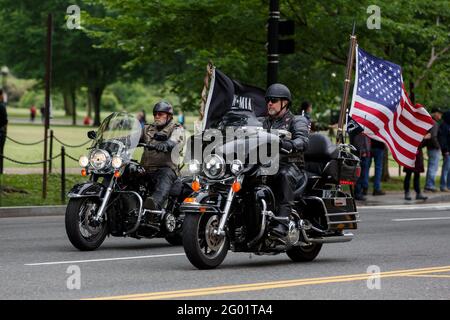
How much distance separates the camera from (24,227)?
1773cm

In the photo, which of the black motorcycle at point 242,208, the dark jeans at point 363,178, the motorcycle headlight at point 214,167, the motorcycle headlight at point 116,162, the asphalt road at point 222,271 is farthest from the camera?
the dark jeans at point 363,178

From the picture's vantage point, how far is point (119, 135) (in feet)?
47.8

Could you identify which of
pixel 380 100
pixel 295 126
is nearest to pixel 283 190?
pixel 295 126

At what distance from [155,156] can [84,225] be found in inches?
59.3

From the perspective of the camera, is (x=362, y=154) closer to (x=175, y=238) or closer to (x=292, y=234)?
(x=175, y=238)

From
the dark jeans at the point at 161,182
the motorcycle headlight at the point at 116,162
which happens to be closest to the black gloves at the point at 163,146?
the dark jeans at the point at 161,182

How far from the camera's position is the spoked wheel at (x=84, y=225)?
13.5 metres

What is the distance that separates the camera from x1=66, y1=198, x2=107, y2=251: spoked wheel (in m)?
13.5

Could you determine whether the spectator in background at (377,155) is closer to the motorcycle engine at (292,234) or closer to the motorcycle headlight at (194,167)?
the motorcycle engine at (292,234)

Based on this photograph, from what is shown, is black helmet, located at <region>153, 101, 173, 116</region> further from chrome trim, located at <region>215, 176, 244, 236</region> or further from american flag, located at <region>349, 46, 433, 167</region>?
chrome trim, located at <region>215, 176, 244, 236</region>

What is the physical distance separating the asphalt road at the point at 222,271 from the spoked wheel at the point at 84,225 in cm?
14

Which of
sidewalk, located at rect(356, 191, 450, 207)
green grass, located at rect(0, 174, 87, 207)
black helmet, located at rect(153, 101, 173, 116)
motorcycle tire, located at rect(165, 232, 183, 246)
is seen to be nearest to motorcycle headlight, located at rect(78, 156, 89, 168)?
black helmet, located at rect(153, 101, 173, 116)

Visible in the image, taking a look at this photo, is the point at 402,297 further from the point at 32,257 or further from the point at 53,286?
the point at 32,257

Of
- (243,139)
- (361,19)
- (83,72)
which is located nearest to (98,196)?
(243,139)
